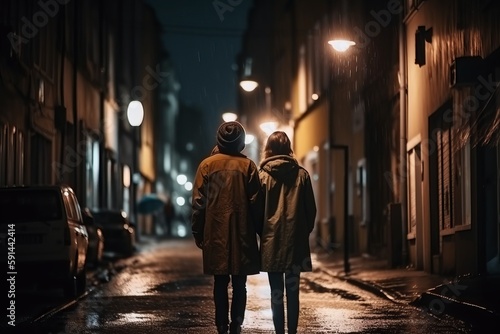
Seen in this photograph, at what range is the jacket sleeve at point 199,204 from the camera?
9180 millimetres

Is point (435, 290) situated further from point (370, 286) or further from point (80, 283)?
point (80, 283)

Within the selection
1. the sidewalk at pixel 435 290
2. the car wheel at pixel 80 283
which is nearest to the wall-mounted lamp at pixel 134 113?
the sidewalk at pixel 435 290

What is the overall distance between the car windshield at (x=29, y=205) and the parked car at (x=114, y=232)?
1560 cm

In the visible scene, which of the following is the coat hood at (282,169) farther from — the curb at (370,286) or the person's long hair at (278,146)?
the curb at (370,286)

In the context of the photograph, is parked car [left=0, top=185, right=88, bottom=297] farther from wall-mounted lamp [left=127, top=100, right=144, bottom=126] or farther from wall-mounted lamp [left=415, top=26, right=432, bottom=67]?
wall-mounted lamp [left=127, top=100, right=144, bottom=126]

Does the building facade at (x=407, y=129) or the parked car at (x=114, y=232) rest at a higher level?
the building facade at (x=407, y=129)

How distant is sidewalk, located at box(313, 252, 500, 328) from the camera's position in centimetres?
1158

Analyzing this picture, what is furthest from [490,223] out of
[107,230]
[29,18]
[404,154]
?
[107,230]

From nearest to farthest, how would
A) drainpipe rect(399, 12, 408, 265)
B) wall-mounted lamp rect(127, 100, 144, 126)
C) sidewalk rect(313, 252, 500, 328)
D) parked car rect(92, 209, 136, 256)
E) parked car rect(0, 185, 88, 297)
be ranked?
sidewalk rect(313, 252, 500, 328) → parked car rect(0, 185, 88, 297) → drainpipe rect(399, 12, 408, 265) → parked car rect(92, 209, 136, 256) → wall-mounted lamp rect(127, 100, 144, 126)

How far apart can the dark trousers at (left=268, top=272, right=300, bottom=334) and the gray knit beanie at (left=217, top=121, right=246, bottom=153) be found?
3.72 ft

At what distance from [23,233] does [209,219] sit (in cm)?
703

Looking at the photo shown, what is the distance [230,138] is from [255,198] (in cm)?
58

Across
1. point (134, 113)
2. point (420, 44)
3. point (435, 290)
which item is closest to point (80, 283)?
point (435, 290)

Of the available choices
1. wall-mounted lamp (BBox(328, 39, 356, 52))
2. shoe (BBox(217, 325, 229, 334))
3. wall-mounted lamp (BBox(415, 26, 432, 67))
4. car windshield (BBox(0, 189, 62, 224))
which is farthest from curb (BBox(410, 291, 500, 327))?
wall-mounted lamp (BBox(415, 26, 432, 67))
